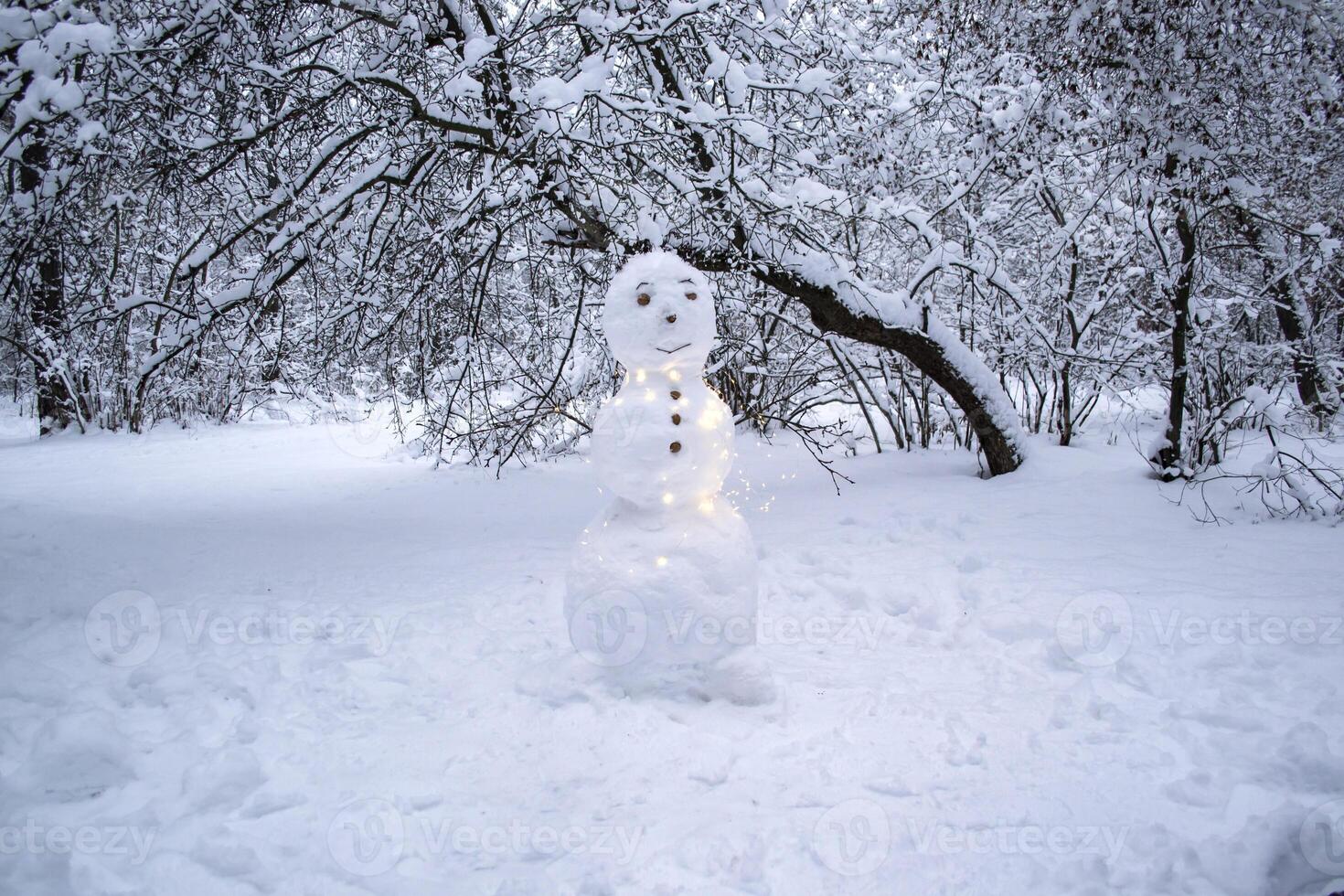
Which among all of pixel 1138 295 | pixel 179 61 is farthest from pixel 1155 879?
pixel 1138 295

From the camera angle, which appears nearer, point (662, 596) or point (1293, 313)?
point (662, 596)

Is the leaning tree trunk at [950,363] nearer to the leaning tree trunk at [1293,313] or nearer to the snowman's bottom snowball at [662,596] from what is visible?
the leaning tree trunk at [1293,313]

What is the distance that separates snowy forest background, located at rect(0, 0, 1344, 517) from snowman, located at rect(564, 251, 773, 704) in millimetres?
1439

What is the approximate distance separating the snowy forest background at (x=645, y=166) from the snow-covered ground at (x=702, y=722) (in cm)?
142

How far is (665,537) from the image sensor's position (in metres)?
2.97

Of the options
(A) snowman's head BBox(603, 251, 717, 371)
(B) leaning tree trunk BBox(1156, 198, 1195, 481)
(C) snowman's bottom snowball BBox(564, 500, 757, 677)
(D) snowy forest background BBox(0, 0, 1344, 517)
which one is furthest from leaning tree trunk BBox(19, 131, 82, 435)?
(B) leaning tree trunk BBox(1156, 198, 1195, 481)

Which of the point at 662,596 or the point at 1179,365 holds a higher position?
the point at 1179,365

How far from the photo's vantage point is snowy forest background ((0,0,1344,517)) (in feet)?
12.9

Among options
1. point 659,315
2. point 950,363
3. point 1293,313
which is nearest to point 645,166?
point 659,315

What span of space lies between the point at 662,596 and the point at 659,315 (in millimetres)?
1212

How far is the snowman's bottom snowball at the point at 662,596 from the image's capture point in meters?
2.91

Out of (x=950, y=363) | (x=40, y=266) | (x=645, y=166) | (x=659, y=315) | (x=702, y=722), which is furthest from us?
(x=950, y=363)

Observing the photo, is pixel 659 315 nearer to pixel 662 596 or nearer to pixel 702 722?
pixel 662 596

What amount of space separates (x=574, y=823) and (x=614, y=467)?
1.37 metres
